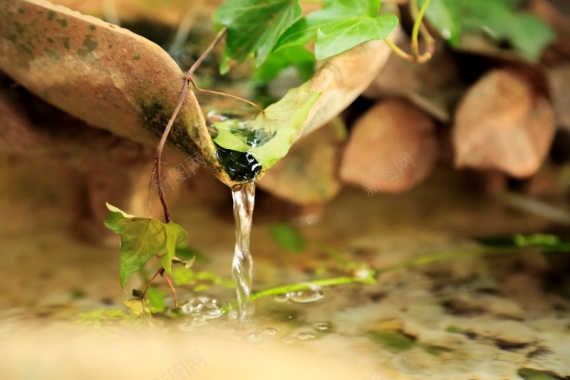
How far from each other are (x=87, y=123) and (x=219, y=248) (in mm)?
341

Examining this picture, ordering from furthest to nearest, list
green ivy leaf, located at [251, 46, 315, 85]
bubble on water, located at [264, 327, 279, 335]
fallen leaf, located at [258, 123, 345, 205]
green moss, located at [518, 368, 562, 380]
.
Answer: fallen leaf, located at [258, 123, 345, 205]
green ivy leaf, located at [251, 46, 315, 85]
bubble on water, located at [264, 327, 279, 335]
green moss, located at [518, 368, 562, 380]

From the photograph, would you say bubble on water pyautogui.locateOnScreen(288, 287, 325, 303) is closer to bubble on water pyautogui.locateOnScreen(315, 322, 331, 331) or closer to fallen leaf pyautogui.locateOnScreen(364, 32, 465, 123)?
bubble on water pyautogui.locateOnScreen(315, 322, 331, 331)

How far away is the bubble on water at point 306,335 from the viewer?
0.82 meters

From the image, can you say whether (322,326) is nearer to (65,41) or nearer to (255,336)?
(255,336)

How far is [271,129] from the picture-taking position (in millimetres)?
774

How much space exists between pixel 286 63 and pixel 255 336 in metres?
0.42

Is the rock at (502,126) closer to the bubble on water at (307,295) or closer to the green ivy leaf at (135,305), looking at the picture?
the bubble on water at (307,295)

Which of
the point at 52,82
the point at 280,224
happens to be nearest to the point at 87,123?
the point at 52,82

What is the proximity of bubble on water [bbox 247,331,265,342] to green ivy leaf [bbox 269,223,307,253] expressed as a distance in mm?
304

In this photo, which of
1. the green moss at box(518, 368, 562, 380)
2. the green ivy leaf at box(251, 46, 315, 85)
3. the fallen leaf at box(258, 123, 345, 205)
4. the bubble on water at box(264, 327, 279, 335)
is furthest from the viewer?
the fallen leaf at box(258, 123, 345, 205)

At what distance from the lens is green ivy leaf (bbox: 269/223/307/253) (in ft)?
3.70

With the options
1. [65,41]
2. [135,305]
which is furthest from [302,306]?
[65,41]

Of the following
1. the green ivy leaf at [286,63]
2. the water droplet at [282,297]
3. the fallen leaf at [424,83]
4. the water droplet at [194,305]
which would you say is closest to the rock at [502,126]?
the fallen leaf at [424,83]

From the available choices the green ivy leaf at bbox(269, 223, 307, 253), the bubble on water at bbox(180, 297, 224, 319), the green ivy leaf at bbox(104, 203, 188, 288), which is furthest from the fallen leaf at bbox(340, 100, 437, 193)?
the green ivy leaf at bbox(104, 203, 188, 288)
